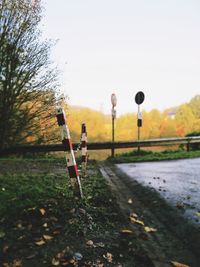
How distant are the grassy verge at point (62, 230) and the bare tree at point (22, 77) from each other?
1048 centimetres

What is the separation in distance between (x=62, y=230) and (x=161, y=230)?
4.14 ft

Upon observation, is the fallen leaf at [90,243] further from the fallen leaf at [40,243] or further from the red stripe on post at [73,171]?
the red stripe on post at [73,171]

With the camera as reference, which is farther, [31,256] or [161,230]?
[161,230]

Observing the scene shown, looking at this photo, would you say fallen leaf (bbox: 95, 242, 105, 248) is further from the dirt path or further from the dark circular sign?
the dark circular sign

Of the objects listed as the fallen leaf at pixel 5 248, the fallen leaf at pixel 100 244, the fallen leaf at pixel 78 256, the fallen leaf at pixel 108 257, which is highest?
the fallen leaf at pixel 5 248

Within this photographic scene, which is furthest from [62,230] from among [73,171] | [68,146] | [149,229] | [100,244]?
[68,146]

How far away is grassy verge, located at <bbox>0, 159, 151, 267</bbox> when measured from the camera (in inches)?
125

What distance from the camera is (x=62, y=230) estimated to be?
12.9ft

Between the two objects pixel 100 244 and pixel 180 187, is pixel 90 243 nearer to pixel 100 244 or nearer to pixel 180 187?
pixel 100 244

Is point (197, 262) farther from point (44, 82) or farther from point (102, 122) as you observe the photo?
point (102, 122)

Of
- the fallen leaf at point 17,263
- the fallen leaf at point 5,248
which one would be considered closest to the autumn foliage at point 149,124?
the fallen leaf at point 5,248

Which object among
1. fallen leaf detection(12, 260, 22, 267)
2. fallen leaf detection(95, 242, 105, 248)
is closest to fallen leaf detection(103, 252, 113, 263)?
fallen leaf detection(95, 242, 105, 248)

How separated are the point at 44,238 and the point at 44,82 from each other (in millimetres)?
13332

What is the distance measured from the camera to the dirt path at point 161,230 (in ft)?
11.0
